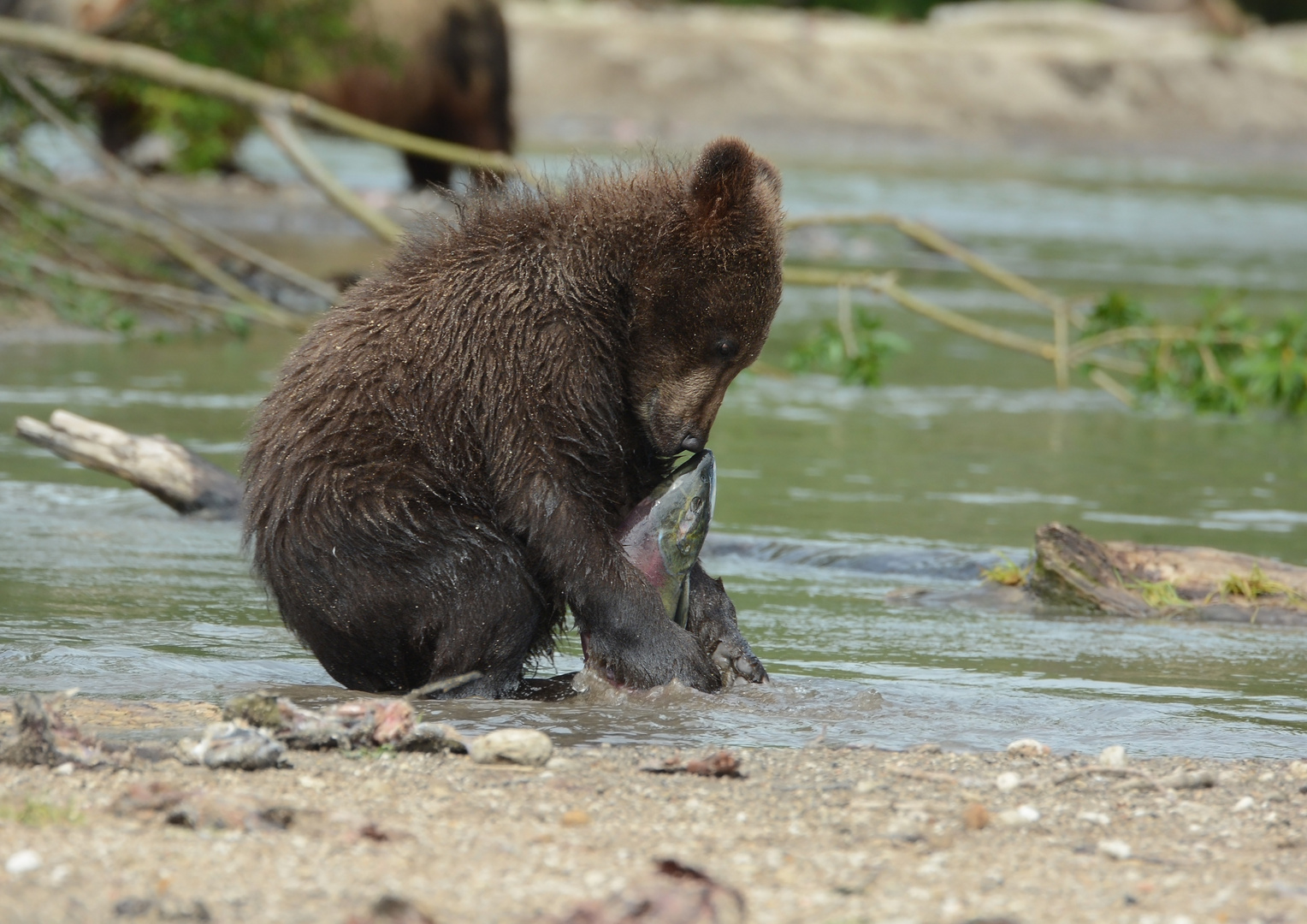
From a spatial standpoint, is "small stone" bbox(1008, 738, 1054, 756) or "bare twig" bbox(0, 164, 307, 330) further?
"bare twig" bbox(0, 164, 307, 330)

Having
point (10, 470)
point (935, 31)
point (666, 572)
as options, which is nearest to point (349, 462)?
point (666, 572)

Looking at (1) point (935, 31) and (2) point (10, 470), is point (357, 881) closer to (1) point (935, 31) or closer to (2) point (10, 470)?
(2) point (10, 470)

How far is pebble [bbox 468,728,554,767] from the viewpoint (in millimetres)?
4590

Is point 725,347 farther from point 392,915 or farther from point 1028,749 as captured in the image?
point 392,915

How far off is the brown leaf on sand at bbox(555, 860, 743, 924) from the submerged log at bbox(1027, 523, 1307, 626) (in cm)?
355

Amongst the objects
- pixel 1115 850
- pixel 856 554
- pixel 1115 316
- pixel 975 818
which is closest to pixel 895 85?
pixel 1115 316

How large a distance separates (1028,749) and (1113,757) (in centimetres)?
22

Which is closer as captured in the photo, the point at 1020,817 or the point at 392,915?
the point at 392,915

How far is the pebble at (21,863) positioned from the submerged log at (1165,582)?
4165mm

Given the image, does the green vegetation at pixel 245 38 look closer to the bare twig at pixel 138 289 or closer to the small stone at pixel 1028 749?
the bare twig at pixel 138 289

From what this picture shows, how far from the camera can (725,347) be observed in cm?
567

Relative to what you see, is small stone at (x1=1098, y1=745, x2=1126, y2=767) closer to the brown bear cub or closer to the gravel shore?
the gravel shore

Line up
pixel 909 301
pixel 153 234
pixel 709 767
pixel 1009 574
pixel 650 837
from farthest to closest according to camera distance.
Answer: pixel 153 234 → pixel 909 301 → pixel 1009 574 → pixel 709 767 → pixel 650 837

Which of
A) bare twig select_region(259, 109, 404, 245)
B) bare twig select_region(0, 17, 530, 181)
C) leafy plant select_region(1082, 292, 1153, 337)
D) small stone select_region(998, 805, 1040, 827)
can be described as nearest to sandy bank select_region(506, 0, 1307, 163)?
bare twig select_region(0, 17, 530, 181)
